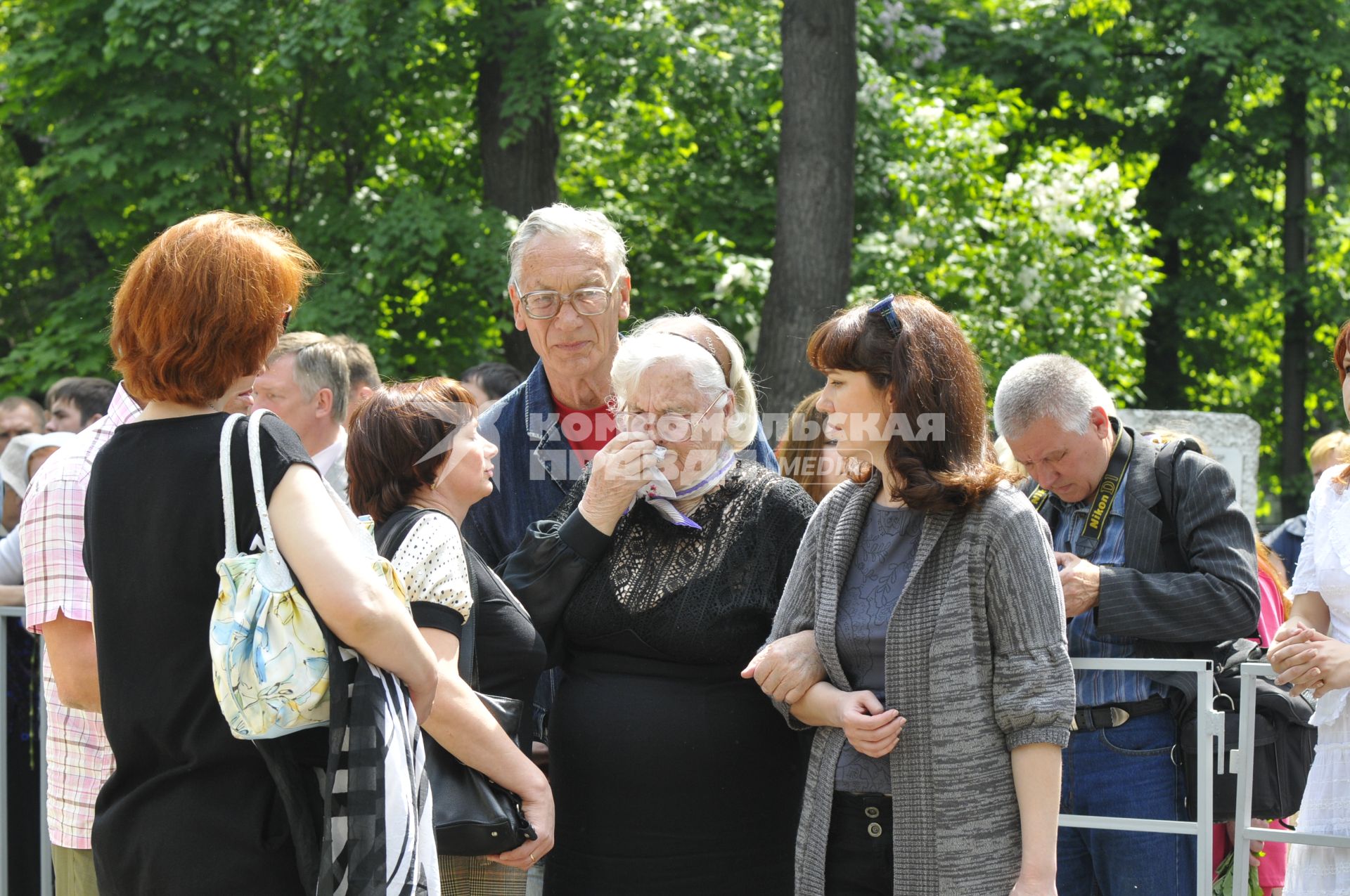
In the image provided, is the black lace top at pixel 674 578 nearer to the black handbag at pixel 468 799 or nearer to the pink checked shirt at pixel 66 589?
the black handbag at pixel 468 799

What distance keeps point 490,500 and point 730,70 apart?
745 centimetres

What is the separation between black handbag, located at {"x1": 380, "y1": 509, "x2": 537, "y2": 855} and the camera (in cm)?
255

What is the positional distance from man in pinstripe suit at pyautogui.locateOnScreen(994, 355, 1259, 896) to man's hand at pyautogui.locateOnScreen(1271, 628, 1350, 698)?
380 mm

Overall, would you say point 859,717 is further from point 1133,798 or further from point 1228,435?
point 1228,435

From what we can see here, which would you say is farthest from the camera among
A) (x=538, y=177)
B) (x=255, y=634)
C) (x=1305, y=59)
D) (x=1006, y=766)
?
(x=1305, y=59)

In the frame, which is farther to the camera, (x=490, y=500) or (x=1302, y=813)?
(x=490, y=500)

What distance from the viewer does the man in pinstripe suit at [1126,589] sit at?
11.0ft

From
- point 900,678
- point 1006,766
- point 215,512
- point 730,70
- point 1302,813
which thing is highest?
point 730,70

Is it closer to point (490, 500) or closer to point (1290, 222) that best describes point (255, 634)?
point (490, 500)

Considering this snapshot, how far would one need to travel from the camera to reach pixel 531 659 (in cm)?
279

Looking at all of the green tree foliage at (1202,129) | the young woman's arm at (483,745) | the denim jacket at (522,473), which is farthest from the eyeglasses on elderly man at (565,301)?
the green tree foliage at (1202,129)

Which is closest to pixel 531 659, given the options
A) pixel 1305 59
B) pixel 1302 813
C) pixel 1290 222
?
pixel 1302 813

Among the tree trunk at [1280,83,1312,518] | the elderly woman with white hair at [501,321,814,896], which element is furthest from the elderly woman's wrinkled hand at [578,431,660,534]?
the tree trunk at [1280,83,1312,518]

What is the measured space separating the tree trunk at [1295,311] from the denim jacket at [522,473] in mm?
12355
